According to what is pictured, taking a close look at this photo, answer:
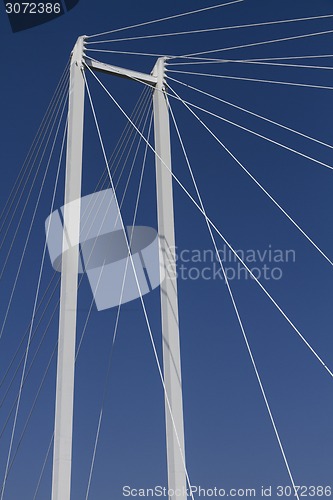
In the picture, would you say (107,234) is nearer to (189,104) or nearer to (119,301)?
(119,301)

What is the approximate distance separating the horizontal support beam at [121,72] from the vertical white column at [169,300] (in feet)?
0.45

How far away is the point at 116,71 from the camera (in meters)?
9.52

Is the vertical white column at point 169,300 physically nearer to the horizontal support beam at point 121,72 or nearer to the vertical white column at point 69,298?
the horizontal support beam at point 121,72

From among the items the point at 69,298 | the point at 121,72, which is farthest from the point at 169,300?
the point at 121,72

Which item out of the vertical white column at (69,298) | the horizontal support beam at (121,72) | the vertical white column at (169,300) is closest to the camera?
the vertical white column at (69,298)

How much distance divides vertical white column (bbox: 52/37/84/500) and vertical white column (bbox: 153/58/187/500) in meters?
1.19

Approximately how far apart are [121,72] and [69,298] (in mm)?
3416

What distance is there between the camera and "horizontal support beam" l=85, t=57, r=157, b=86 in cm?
927

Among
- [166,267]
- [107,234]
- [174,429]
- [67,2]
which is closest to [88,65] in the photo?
[166,267]

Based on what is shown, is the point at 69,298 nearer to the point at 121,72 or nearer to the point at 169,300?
the point at 169,300

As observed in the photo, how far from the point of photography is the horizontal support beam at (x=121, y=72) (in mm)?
9273

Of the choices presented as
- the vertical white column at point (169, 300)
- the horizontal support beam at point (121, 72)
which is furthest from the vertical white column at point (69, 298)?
the vertical white column at point (169, 300)

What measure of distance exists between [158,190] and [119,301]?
322 cm

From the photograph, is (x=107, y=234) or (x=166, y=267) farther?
(x=107, y=234)
